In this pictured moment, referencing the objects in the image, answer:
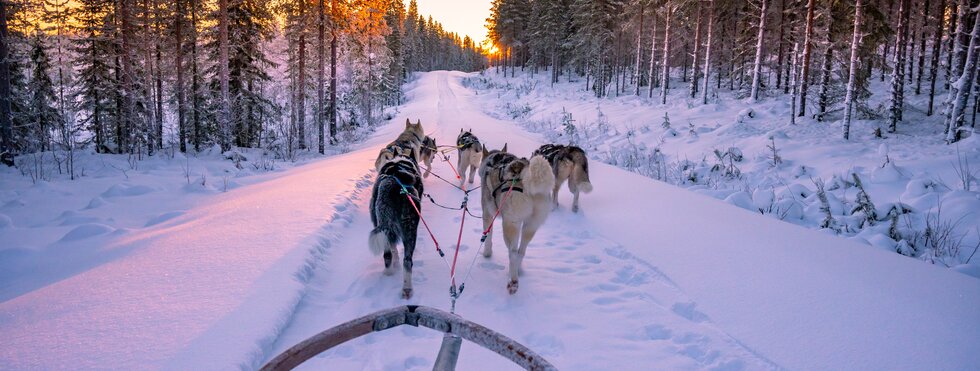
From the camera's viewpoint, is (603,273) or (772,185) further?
(772,185)

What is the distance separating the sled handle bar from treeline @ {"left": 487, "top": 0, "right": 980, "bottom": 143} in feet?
58.9

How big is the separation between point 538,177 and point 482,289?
148cm

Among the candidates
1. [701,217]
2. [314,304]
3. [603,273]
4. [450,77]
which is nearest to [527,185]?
[603,273]

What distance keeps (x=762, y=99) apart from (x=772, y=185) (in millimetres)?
16724

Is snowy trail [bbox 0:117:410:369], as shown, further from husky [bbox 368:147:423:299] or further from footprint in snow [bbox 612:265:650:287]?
footprint in snow [bbox 612:265:650:287]

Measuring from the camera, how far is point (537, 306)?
4262 mm

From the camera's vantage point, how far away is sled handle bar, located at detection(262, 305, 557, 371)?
1560mm

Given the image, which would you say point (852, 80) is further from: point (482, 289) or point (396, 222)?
point (396, 222)

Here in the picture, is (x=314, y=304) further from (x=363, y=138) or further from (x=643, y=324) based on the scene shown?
(x=363, y=138)

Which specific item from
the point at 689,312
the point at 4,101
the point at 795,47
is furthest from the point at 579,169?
the point at 795,47

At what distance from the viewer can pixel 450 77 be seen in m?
72.2

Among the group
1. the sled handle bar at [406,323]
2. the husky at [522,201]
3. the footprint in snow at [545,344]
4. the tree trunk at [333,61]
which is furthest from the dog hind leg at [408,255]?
the tree trunk at [333,61]

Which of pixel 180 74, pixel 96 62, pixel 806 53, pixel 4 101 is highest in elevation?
pixel 806 53

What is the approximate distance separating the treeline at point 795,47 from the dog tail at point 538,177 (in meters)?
15.8
